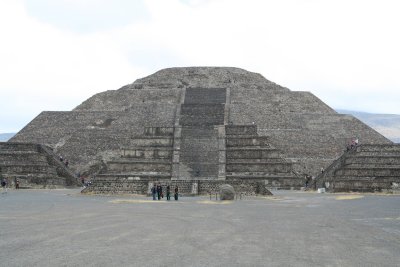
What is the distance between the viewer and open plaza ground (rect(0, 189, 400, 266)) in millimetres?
9000

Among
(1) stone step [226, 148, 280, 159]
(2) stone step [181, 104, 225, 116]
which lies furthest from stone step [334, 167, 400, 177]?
(2) stone step [181, 104, 225, 116]

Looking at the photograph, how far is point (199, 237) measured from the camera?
1158 cm

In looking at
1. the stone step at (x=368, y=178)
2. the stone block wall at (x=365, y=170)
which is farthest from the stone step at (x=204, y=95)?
the stone step at (x=368, y=178)

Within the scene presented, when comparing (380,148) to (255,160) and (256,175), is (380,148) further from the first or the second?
(256,175)

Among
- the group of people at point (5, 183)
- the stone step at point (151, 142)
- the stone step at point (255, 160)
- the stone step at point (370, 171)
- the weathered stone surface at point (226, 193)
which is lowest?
the weathered stone surface at point (226, 193)

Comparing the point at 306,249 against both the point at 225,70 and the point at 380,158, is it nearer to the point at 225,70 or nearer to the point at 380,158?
the point at 380,158

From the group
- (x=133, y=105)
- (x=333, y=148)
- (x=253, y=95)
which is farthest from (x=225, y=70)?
(x=333, y=148)

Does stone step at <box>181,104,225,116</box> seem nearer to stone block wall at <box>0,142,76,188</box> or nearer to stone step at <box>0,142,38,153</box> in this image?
stone block wall at <box>0,142,76,188</box>

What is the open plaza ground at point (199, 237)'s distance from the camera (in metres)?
9.00

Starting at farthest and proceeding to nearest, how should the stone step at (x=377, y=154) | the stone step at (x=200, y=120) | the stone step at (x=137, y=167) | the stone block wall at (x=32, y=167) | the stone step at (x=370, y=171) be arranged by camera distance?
1. the stone step at (x=200, y=120)
2. the stone block wall at (x=32, y=167)
3. the stone step at (x=377, y=154)
4. the stone step at (x=137, y=167)
5. the stone step at (x=370, y=171)

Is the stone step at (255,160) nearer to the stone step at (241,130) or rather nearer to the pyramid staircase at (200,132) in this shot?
the pyramid staircase at (200,132)

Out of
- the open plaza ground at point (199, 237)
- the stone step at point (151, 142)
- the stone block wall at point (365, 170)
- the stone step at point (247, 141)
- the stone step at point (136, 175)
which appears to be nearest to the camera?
the open plaza ground at point (199, 237)

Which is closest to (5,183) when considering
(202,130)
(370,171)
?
(202,130)

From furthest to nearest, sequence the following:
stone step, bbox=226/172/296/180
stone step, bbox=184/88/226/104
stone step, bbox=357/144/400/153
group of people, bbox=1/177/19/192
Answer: stone step, bbox=184/88/226/104 → stone step, bbox=357/144/400/153 → group of people, bbox=1/177/19/192 → stone step, bbox=226/172/296/180
